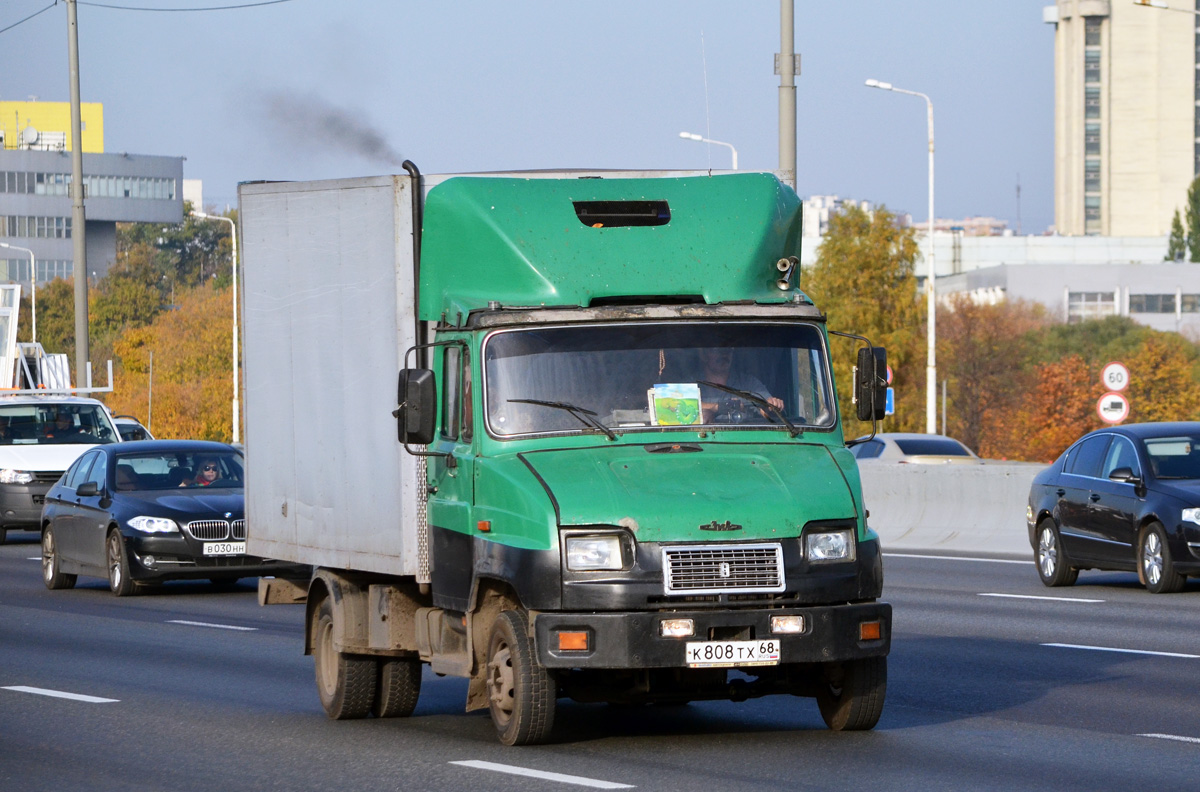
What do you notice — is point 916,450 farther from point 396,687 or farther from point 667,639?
point 667,639

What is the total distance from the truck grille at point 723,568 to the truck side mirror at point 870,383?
4.27ft

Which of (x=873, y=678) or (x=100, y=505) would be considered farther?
(x=100, y=505)

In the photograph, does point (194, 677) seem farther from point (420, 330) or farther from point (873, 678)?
point (873, 678)

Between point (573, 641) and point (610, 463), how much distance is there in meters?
0.87

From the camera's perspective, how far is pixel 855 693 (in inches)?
382

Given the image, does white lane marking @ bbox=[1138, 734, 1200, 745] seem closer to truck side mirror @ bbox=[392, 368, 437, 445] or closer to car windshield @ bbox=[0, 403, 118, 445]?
truck side mirror @ bbox=[392, 368, 437, 445]

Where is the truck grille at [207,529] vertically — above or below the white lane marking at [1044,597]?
above

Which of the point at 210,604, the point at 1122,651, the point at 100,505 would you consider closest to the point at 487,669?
the point at 1122,651

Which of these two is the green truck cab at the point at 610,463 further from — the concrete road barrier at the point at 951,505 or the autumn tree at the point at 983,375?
the autumn tree at the point at 983,375

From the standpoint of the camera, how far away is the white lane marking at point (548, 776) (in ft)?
27.8

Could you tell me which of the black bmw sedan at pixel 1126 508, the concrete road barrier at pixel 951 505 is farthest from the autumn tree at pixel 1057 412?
the black bmw sedan at pixel 1126 508

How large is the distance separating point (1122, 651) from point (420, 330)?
20.6ft

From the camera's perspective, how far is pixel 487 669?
957 cm

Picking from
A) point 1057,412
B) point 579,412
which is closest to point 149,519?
point 579,412
